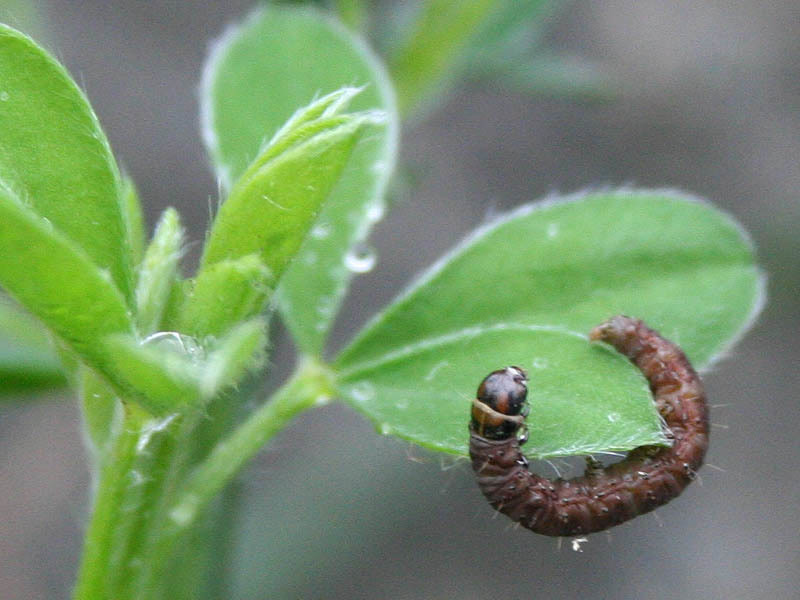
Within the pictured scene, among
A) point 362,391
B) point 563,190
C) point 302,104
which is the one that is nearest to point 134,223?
point 362,391

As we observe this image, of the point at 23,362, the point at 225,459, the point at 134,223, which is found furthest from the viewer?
the point at 23,362

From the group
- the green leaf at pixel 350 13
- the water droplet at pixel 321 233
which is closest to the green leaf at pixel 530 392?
the water droplet at pixel 321 233

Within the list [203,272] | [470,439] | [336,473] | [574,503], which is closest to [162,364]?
[203,272]

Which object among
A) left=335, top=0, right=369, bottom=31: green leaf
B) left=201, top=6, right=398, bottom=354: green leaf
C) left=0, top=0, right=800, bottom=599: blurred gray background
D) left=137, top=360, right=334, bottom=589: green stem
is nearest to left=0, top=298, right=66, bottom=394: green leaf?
left=201, top=6, right=398, bottom=354: green leaf

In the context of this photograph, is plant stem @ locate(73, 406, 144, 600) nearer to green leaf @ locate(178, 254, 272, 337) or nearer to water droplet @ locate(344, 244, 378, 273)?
green leaf @ locate(178, 254, 272, 337)

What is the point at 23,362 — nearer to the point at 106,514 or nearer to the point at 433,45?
the point at 106,514

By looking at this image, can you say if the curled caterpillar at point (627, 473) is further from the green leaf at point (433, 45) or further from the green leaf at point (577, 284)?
the green leaf at point (433, 45)
